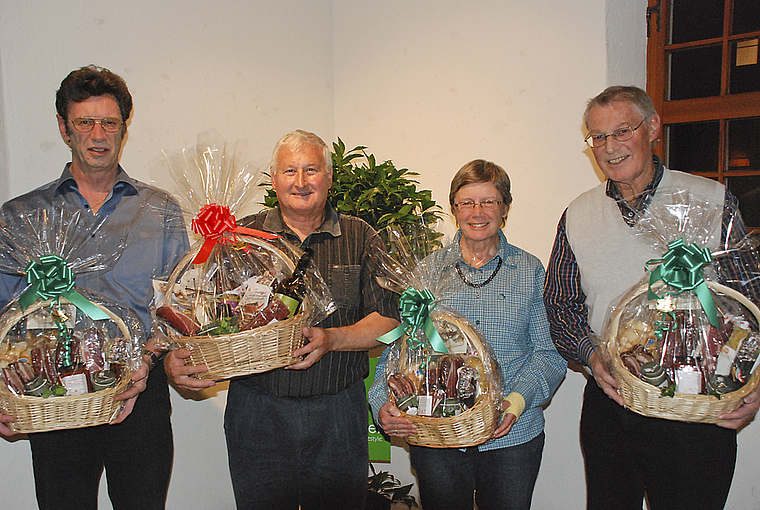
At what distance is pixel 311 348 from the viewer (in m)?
1.75

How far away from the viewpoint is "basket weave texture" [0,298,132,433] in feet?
5.13

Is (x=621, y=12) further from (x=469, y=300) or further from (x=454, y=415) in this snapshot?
(x=454, y=415)

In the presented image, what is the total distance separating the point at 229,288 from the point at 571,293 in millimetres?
1132

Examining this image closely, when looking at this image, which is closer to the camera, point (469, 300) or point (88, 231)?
point (88, 231)

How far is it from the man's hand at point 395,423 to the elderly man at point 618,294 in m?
0.59

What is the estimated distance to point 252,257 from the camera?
6.04 feet

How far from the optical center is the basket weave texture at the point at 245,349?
5.19 feet

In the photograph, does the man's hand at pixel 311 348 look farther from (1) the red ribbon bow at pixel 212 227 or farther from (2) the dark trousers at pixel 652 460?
(2) the dark trousers at pixel 652 460

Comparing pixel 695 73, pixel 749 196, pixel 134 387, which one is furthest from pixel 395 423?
pixel 695 73

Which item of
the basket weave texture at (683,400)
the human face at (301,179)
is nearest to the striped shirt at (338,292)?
the human face at (301,179)

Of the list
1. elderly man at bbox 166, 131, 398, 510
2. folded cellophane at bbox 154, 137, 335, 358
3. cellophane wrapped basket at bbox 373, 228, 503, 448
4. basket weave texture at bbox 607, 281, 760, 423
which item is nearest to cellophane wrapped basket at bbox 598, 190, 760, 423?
basket weave texture at bbox 607, 281, 760, 423

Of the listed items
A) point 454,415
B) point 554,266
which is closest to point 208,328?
point 454,415

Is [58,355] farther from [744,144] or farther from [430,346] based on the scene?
[744,144]

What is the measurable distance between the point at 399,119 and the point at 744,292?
7.12ft
